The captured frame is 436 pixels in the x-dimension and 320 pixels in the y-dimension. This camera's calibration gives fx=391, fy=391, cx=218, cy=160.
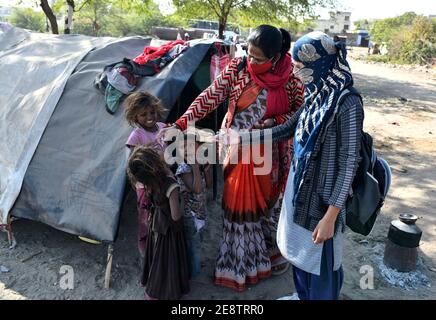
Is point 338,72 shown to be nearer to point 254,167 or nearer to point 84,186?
point 254,167

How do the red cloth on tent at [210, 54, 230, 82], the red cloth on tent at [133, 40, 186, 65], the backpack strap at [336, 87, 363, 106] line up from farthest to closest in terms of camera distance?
the red cloth on tent at [210, 54, 230, 82] < the red cloth on tent at [133, 40, 186, 65] < the backpack strap at [336, 87, 363, 106]

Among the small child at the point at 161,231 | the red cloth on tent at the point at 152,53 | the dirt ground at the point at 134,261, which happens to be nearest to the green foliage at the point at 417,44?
the dirt ground at the point at 134,261

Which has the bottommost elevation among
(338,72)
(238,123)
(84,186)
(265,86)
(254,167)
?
(84,186)

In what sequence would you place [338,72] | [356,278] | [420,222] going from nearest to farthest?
[338,72] < [356,278] < [420,222]

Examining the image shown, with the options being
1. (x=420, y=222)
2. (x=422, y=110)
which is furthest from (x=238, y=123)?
(x=422, y=110)

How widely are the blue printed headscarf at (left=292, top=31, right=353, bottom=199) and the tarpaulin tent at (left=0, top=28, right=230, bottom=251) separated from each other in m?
1.48

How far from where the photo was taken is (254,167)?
273cm

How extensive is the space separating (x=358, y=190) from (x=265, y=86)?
939mm

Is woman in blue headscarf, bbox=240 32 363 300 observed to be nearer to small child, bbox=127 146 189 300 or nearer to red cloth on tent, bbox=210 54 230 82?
small child, bbox=127 146 189 300

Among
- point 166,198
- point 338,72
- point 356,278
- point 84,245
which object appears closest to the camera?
point 338,72

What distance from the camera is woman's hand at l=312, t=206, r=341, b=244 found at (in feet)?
6.50

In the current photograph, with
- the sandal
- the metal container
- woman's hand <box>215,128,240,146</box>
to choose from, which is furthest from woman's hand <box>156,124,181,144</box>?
the metal container

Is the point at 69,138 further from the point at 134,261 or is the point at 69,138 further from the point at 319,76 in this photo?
the point at 319,76

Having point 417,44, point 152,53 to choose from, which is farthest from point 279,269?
point 417,44
